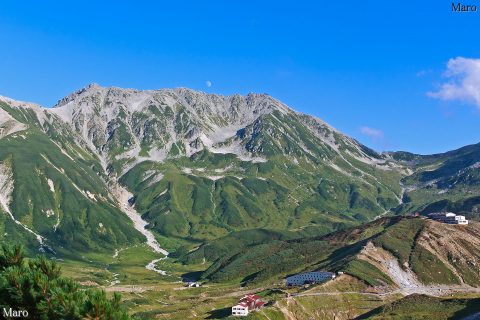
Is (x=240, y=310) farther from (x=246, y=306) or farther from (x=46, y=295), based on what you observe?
(x=46, y=295)

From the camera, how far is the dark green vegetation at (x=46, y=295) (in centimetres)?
2800

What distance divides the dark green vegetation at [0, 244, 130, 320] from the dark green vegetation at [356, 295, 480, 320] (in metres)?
155

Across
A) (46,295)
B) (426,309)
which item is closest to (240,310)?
(426,309)

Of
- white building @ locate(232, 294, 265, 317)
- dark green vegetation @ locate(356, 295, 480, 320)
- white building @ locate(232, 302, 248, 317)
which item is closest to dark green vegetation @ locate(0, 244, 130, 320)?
white building @ locate(232, 294, 265, 317)

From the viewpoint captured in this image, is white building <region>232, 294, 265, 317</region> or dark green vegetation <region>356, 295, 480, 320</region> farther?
white building <region>232, 294, 265, 317</region>

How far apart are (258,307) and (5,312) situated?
164 m

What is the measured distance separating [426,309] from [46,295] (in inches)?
6761

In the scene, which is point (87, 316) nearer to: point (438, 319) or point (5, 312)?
point (5, 312)

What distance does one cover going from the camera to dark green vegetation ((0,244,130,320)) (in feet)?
91.9

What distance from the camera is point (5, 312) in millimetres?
29328

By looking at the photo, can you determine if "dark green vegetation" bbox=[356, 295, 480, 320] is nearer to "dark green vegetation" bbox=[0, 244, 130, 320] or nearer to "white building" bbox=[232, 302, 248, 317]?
"white building" bbox=[232, 302, 248, 317]

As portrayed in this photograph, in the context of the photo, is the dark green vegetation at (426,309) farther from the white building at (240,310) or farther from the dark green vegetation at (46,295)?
the dark green vegetation at (46,295)

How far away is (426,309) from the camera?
176 m

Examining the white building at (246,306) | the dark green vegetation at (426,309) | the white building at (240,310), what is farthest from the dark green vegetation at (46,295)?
the dark green vegetation at (426,309)
